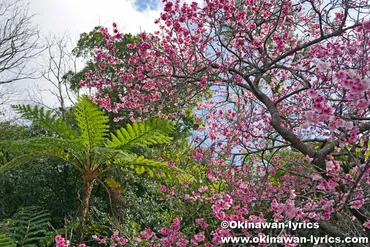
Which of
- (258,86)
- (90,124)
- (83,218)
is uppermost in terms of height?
(258,86)

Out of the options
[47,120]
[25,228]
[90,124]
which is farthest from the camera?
[25,228]

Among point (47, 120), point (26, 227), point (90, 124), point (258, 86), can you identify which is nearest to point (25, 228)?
point (26, 227)

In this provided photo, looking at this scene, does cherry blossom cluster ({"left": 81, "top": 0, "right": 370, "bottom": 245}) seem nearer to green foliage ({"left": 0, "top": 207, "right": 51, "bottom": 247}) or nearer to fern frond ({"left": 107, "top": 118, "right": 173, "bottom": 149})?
fern frond ({"left": 107, "top": 118, "right": 173, "bottom": 149})

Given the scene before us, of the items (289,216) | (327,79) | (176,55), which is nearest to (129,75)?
(176,55)

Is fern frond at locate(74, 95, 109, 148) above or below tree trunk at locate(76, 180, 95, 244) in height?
above

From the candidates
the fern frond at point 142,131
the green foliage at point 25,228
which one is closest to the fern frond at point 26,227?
the green foliage at point 25,228

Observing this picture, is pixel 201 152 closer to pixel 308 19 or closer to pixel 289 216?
pixel 308 19

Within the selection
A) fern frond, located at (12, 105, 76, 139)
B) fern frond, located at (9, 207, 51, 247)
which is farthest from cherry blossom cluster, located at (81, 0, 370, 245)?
fern frond, located at (9, 207, 51, 247)

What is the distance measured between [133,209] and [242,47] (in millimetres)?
Result: 3642

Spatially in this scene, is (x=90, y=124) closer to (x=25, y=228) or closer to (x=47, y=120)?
(x=47, y=120)

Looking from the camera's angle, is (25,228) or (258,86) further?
(25,228)

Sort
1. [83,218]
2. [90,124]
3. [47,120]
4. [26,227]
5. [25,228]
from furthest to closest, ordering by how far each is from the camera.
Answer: [25,228]
[26,227]
[47,120]
[90,124]
[83,218]

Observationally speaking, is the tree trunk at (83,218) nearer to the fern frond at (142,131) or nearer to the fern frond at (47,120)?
the fern frond at (142,131)

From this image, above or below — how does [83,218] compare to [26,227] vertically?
above
